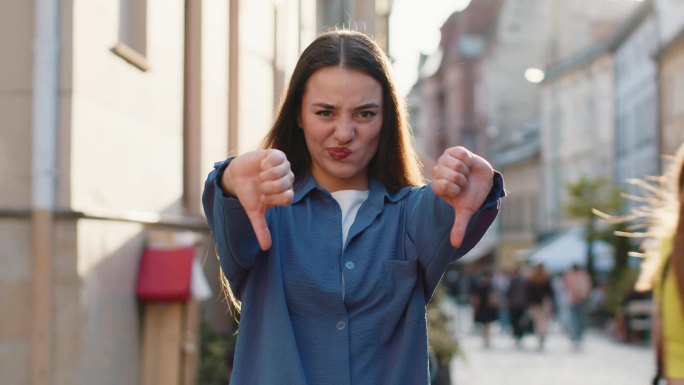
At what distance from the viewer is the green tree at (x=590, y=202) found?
1408 inches

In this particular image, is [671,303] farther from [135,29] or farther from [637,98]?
[637,98]

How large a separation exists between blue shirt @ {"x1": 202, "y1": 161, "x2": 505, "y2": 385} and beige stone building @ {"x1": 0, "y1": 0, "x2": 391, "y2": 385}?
9.35 feet

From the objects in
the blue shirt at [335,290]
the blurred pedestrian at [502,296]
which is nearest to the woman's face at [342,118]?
the blue shirt at [335,290]

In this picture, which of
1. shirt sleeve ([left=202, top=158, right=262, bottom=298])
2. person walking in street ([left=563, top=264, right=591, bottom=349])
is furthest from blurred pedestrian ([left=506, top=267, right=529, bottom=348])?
shirt sleeve ([left=202, top=158, right=262, bottom=298])

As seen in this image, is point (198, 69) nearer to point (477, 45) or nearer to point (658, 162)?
point (658, 162)

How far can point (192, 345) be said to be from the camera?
29.2 ft

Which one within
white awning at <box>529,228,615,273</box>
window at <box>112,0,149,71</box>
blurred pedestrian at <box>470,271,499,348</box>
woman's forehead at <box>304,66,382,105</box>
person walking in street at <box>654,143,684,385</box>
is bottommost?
blurred pedestrian at <box>470,271,499,348</box>

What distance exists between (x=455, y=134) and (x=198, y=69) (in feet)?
232

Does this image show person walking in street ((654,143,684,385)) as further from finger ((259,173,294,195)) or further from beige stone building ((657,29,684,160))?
beige stone building ((657,29,684,160))

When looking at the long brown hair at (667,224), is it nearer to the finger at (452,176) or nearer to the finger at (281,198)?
the finger at (452,176)

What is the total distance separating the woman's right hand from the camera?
7.74 ft

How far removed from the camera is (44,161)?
6.88 metres

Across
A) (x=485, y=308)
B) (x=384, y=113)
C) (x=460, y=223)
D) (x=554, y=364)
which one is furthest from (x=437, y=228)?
(x=485, y=308)

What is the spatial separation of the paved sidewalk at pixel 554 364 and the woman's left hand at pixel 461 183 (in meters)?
10.1
